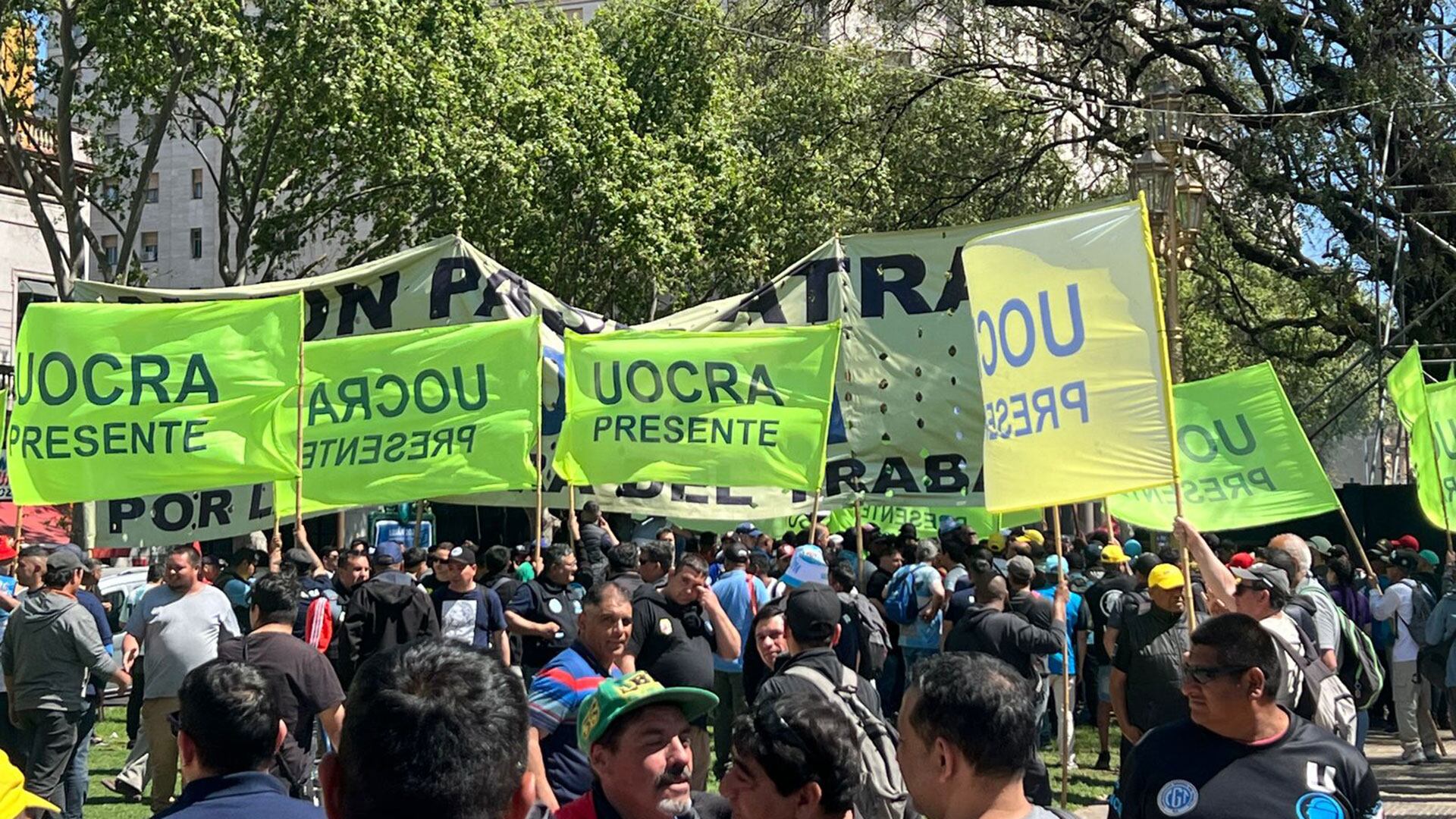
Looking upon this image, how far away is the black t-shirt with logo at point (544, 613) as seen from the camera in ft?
38.1

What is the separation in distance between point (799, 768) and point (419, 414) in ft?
32.3

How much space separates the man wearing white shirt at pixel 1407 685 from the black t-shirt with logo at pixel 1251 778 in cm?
1048

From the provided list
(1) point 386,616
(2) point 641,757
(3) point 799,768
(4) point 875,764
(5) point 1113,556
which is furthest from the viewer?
(5) point 1113,556

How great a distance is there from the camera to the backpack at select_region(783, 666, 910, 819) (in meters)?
5.76

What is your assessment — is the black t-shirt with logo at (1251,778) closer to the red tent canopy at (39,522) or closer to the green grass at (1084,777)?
the green grass at (1084,777)

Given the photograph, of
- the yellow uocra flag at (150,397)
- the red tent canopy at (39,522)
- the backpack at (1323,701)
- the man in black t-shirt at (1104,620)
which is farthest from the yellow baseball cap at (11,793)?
the red tent canopy at (39,522)

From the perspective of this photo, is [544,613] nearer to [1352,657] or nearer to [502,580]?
[502,580]

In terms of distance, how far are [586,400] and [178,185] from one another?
57.8 m

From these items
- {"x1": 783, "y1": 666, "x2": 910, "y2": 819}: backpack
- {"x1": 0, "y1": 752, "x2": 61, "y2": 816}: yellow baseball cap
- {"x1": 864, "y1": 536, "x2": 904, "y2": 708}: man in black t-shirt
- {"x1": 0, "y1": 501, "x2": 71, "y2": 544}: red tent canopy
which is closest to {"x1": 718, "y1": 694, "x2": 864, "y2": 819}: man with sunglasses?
{"x1": 0, "y1": 752, "x2": 61, "y2": 816}: yellow baseball cap

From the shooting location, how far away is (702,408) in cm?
1345

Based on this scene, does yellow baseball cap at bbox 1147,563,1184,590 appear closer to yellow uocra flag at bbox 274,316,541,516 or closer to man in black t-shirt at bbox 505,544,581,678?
man in black t-shirt at bbox 505,544,581,678

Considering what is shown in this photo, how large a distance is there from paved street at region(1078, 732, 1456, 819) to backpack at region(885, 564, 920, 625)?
2.39m

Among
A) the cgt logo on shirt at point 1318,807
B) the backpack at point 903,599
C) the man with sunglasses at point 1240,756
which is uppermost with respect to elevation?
the man with sunglasses at point 1240,756

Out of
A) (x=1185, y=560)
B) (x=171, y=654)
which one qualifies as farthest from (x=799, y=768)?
(x=171, y=654)
